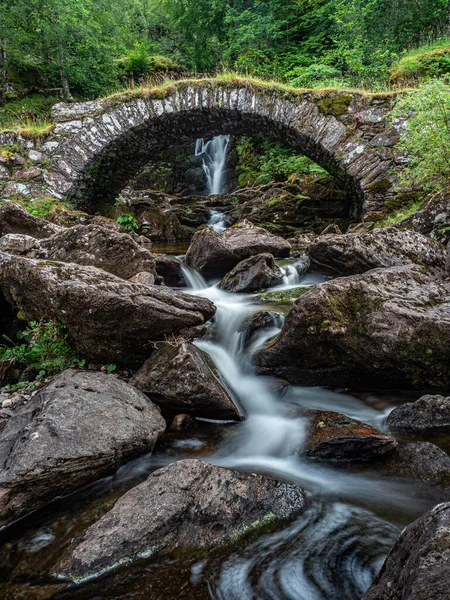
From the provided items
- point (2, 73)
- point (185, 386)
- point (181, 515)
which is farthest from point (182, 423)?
point (2, 73)

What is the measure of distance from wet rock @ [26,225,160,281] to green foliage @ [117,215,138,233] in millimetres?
6480

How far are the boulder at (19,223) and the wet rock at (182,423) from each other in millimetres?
4381

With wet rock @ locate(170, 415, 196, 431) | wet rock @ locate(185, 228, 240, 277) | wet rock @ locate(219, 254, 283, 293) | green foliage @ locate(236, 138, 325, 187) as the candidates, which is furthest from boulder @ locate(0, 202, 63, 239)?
green foliage @ locate(236, 138, 325, 187)

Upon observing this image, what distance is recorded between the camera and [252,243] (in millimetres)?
7371

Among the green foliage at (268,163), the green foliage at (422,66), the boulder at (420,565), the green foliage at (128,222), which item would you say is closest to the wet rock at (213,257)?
the green foliage at (128,222)

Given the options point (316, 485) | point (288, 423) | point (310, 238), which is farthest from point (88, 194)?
point (316, 485)

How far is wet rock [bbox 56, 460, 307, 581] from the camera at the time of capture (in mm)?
1754

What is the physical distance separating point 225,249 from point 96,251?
9.24 ft

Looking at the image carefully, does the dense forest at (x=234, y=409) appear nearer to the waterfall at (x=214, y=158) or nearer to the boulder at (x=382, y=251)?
the boulder at (x=382, y=251)

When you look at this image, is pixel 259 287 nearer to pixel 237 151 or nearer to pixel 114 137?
pixel 114 137

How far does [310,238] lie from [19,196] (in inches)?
293

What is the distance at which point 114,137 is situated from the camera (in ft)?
33.4

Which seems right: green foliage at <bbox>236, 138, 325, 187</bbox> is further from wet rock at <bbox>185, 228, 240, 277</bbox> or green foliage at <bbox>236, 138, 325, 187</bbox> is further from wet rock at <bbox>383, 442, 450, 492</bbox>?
wet rock at <bbox>383, 442, 450, 492</bbox>

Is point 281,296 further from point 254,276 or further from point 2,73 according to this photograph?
point 2,73
